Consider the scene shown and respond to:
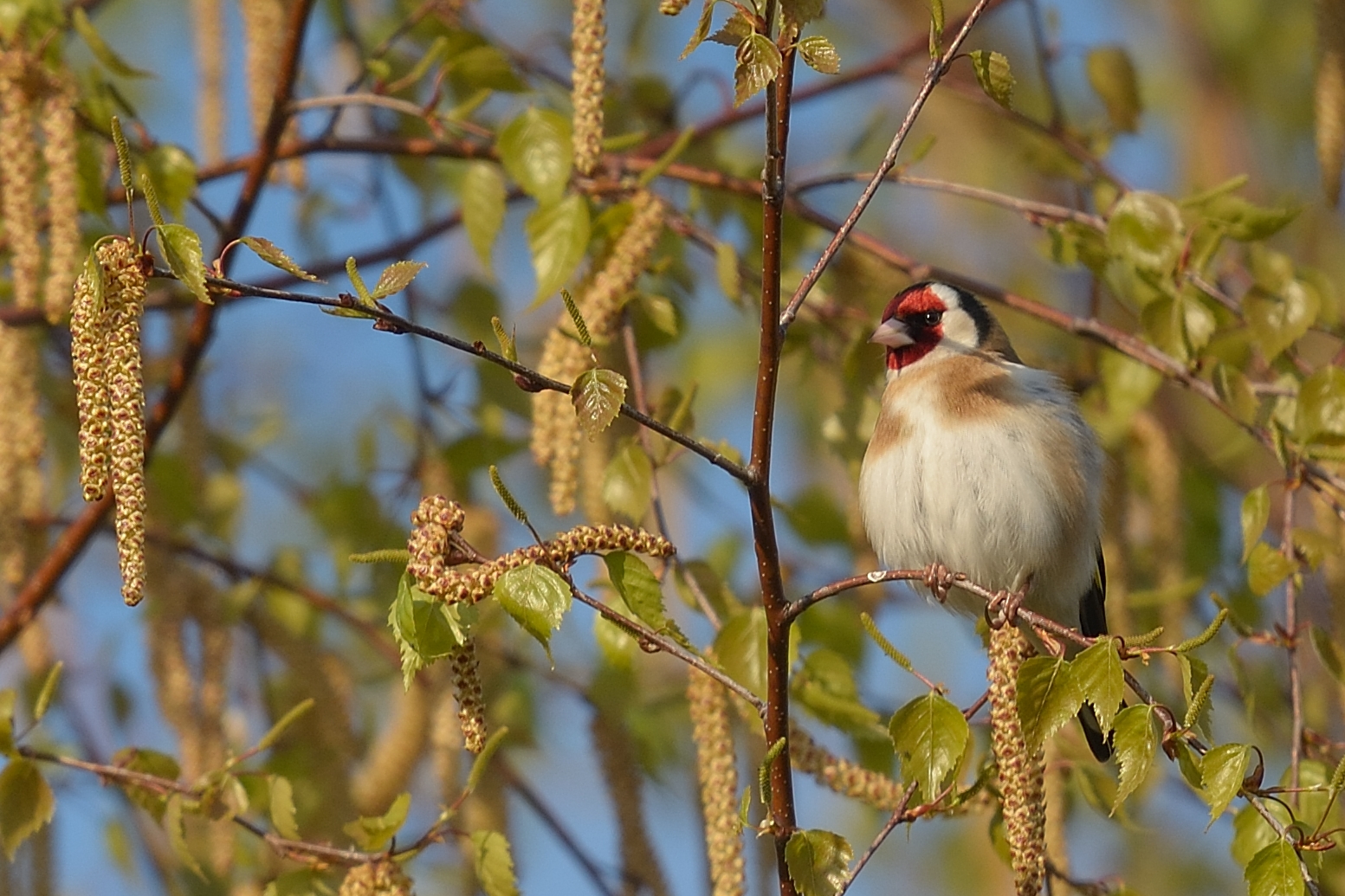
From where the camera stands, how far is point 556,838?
12.4ft

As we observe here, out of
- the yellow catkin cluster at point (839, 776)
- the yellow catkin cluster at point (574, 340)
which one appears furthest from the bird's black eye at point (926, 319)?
the yellow catkin cluster at point (839, 776)

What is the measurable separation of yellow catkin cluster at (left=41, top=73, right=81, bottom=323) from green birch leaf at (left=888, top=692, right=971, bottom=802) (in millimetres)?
1616

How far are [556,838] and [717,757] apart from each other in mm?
1320

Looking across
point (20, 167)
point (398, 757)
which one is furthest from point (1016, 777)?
point (20, 167)

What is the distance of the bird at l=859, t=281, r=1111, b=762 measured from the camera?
11.6 feet

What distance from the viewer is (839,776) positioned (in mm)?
2713

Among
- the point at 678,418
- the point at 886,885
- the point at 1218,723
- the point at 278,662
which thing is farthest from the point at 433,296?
the point at 886,885

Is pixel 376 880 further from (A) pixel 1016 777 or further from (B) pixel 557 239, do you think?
(B) pixel 557 239

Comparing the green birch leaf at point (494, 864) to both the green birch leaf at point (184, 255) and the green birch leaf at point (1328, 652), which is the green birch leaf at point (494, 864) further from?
the green birch leaf at point (1328, 652)

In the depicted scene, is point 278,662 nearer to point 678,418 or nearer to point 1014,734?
point 678,418

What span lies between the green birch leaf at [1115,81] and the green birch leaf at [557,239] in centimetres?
145

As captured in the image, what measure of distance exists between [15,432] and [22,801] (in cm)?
75

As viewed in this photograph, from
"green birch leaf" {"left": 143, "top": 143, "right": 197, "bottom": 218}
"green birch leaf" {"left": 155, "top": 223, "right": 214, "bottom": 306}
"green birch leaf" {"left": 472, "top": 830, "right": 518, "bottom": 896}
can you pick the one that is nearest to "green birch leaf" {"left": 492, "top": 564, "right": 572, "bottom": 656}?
"green birch leaf" {"left": 155, "top": 223, "right": 214, "bottom": 306}

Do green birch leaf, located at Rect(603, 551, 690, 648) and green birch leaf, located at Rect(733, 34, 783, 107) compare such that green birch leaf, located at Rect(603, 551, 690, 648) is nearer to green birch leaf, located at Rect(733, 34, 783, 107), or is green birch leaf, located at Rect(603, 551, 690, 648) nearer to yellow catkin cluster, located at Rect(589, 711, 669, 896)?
green birch leaf, located at Rect(733, 34, 783, 107)
